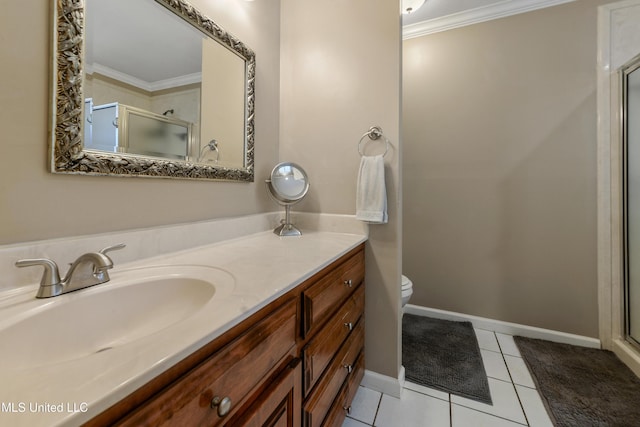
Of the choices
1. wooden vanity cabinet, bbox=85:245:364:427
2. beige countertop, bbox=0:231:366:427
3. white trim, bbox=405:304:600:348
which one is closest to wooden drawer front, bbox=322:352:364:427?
wooden vanity cabinet, bbox=85:245:364:427

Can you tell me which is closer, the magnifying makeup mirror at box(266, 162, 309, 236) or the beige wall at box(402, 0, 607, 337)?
the magnifying makeup mirror at box(266, 162, 309, 236)

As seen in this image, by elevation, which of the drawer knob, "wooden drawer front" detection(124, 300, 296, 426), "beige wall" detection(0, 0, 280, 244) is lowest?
the drawer knob

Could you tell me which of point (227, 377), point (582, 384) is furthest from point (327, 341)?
point (582, 384)

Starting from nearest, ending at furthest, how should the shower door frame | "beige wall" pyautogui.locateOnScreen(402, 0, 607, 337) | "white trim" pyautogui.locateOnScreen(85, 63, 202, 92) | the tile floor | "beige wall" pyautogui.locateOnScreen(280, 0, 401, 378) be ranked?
1. "white trim" pyautogui.locateOnScreen(85, 63, 202, 92)
2. the tile floor
3. "beige wall" pyautogui.locateOnScreen(280, 0, 401, 378)
4. the shower door frame
5. "beige wall" pyautogui.locateOnScreen(402, 0, 607, 337)

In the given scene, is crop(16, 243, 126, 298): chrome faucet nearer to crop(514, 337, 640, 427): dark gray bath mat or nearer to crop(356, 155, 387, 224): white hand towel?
crop(356, 155, 387, 224): white hand towel

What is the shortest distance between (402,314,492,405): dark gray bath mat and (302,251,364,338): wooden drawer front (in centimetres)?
76

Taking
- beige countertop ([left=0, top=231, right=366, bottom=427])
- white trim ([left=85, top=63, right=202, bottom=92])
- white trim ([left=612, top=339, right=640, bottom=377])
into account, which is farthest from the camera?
white trim ([left=612, top=339, right=640, bottom=377])

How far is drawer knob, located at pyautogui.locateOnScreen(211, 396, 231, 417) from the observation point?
46cm

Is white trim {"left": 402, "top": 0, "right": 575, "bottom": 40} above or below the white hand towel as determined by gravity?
above

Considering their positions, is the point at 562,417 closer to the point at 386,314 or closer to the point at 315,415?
the point at 386,314

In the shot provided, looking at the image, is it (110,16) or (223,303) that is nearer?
(223,303)

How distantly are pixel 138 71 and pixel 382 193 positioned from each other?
1075 mm

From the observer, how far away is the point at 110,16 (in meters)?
0.80

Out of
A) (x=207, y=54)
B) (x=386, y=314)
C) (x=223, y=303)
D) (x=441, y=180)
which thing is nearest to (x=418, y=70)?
(x=441, y=180)
